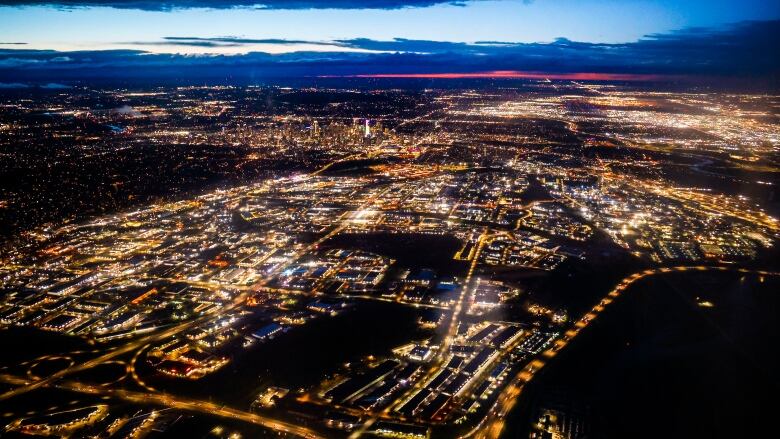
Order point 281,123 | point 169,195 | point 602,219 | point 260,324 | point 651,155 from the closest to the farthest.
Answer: point 260,324, point 602,219, point 169,195, point 651,155, point 281,123

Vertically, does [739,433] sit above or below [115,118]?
below

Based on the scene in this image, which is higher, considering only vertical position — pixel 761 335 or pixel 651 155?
pixel 651 155

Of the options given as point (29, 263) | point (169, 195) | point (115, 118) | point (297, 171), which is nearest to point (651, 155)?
point (297, 171)

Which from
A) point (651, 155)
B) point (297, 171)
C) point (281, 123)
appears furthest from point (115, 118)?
point (651, 155)

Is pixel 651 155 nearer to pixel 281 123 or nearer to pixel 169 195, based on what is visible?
pixel 169 195

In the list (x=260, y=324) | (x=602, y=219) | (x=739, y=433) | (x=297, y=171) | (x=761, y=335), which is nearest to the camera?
(x=739, y=433)

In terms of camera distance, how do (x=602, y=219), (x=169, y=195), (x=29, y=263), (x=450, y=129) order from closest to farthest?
(x=29, y=263) → (x=602, y=219) → (x=169, y=195) → (x=450, y=129)

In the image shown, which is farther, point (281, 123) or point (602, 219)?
point (281, 123)

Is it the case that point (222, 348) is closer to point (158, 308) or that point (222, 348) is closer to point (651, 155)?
point (158, 308)

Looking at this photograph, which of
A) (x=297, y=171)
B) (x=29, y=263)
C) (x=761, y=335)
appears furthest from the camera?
(x=297, y=171)
